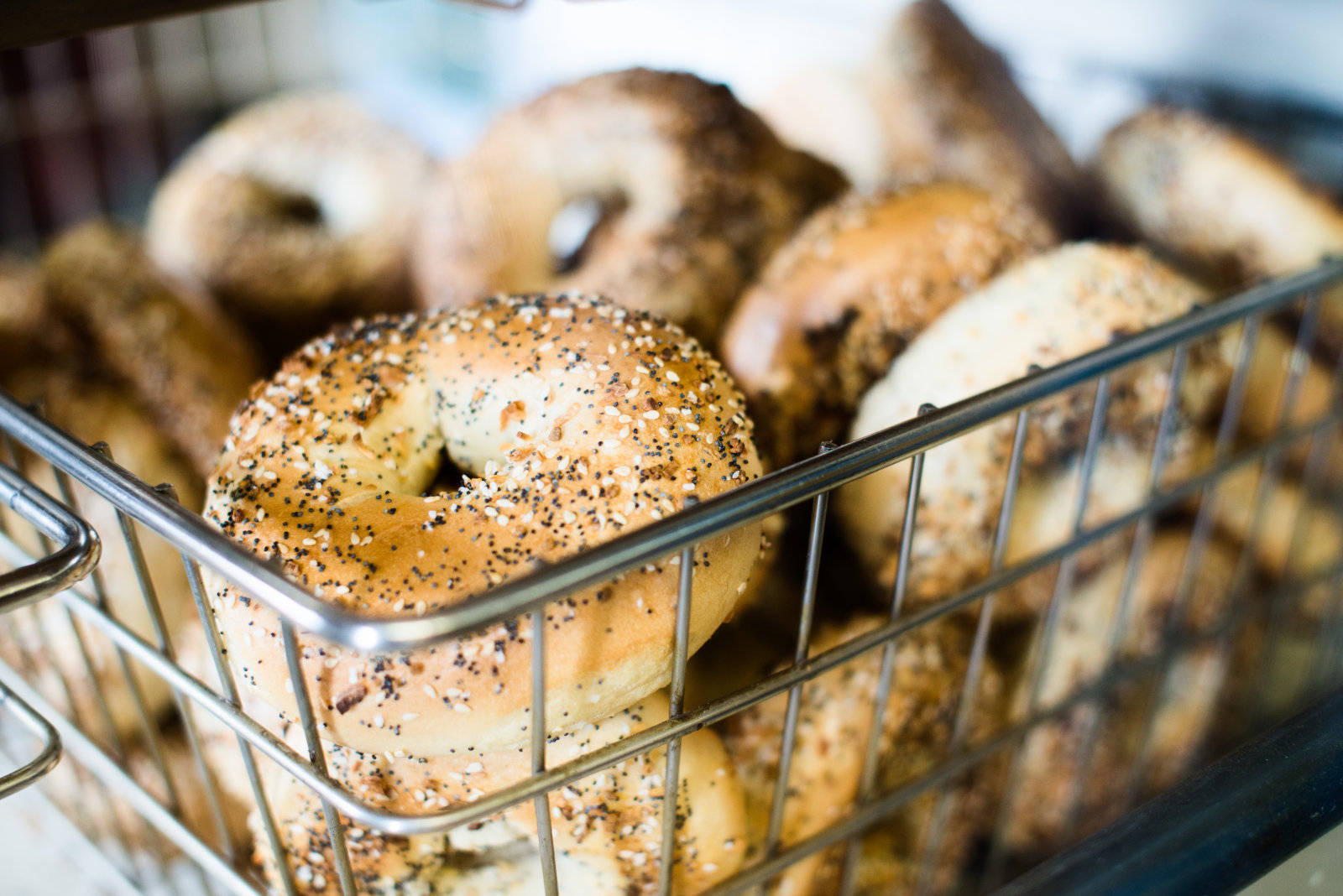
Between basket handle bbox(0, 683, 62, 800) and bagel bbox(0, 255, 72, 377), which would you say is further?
bagel bbox(0, 255, 72, 377)

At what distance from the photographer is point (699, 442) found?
60 cm

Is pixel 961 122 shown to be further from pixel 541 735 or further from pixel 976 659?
pixel 541 735

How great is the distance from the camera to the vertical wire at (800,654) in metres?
0.54

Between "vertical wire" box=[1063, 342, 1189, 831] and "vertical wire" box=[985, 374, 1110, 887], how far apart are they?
0.04 meters

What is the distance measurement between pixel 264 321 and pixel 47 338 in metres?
0.33

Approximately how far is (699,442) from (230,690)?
303mm

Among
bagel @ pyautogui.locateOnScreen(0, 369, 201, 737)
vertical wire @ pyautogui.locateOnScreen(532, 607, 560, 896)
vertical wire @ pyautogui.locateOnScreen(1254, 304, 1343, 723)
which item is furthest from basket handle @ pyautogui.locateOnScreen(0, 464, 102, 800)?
vertical wire @ pyautogui.locateOnScreen(1254, 304, 1343, 723)

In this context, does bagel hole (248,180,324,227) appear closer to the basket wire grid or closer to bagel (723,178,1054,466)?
the basket wire grid

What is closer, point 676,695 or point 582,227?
point 676,695

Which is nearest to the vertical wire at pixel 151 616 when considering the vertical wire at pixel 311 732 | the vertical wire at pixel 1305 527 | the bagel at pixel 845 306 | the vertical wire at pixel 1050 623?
the vertical wire at pixel 311 732

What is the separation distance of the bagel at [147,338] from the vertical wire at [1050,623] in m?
0.82

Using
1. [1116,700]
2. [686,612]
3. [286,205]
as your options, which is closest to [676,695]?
[686,612]

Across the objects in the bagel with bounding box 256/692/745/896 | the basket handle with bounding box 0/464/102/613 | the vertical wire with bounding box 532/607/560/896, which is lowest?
the bagel with bounding box 256/692/745/896

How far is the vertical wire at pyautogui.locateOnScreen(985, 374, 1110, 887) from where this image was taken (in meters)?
0.69
